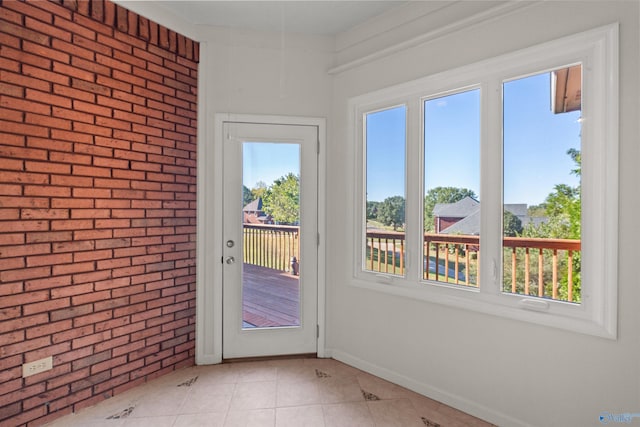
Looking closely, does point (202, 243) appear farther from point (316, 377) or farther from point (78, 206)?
point (316, 377)

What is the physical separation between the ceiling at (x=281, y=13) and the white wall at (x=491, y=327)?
0.37m

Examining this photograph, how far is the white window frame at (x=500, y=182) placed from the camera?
5.24 ft

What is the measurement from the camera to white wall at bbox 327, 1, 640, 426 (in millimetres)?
1556

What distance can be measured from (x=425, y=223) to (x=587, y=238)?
0.94 meters

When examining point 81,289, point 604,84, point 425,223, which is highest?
point 604,84

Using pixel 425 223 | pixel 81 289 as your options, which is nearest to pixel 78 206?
pixel 81 289

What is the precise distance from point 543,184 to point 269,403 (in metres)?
2.23

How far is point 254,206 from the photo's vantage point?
2828mm

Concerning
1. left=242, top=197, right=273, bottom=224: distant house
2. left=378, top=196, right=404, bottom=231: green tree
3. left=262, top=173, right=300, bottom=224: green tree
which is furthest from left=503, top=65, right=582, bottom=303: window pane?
left=242, top=197, right=273, bottom=224: distant house

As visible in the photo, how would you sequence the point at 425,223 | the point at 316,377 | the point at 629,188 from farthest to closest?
the point at 316,377
the point at 425,223
the point at 629,188

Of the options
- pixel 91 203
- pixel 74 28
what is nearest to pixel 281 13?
pixel 74 28

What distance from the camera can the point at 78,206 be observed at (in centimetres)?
207

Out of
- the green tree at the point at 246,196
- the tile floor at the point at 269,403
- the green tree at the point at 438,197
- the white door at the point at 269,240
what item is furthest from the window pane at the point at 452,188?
the green tree at the point at 246,196

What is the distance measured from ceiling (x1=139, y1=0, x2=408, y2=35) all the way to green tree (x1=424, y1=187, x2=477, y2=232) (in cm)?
143
